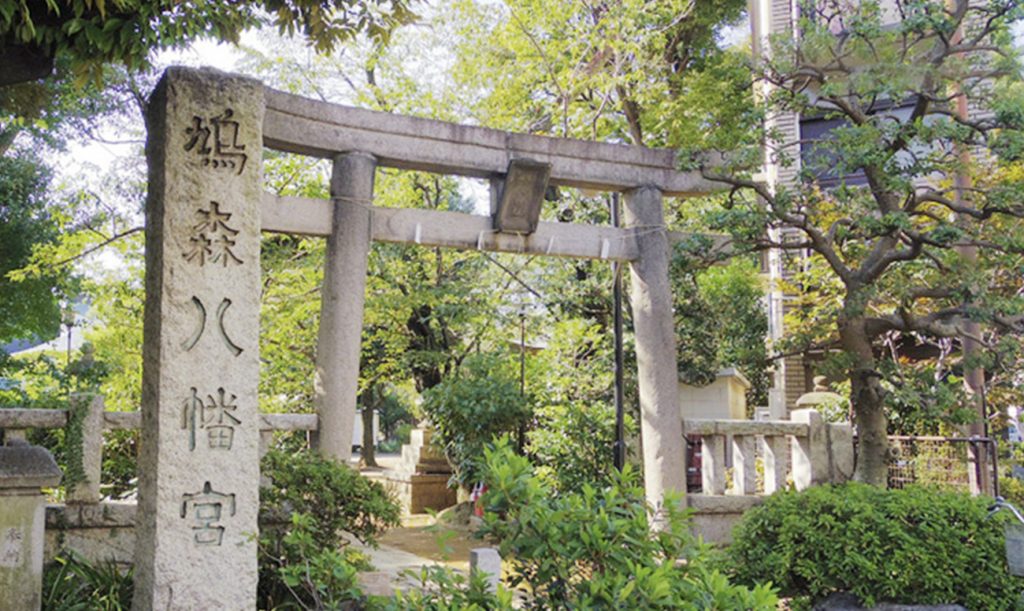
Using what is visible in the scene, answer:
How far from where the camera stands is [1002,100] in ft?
24.3

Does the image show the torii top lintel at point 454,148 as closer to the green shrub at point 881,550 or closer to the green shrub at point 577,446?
the green shrub at point 577,446

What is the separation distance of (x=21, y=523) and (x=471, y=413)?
265 inches

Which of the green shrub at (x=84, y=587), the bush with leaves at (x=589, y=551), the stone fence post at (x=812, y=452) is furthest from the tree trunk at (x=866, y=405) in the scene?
the green shrub at (x=84, y=587)

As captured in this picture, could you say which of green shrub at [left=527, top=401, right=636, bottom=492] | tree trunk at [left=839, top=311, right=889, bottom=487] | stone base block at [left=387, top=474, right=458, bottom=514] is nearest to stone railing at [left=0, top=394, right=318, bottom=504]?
green shrub at [left=527, top=401, right=636, bottom=492]

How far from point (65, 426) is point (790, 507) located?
639 centimetres

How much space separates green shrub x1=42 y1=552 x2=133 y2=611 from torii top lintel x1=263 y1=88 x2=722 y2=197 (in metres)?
3.99

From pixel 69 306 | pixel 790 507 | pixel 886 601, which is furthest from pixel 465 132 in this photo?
pixel 69 306

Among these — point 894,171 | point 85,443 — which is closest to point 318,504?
point 85,443

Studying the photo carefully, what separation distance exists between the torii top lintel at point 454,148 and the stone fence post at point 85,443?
2952 mm

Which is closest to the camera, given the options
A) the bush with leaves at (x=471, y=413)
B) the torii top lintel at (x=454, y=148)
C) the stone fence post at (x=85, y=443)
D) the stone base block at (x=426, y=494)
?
the stone fence post at (x=85, y=443)

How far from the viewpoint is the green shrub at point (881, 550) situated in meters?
5.81

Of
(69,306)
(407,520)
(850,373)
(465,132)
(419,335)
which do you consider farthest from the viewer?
(69,306)

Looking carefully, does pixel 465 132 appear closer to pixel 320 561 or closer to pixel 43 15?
pixel 43 15

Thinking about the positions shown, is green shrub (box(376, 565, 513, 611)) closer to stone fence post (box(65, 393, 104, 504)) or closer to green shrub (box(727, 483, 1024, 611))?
green shrub (box(727, 483, 1024, 611))
